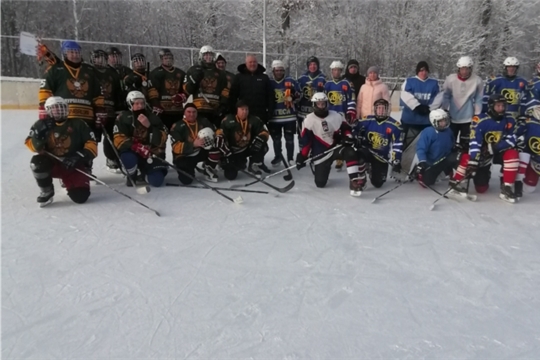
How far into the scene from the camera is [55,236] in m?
3.21

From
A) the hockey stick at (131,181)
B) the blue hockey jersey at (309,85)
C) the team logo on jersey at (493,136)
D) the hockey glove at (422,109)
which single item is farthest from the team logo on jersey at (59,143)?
the team logo on jersey at (493,136)

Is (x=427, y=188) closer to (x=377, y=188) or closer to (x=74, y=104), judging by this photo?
(x=377, y=188)

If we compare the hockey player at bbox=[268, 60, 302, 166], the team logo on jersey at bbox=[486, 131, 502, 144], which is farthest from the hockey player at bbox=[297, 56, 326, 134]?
the team logo on jersey at bbox=[486, 131, 502, 144]

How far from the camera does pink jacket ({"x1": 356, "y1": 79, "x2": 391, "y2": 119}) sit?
5176mm

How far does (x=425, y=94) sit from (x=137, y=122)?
3.40m

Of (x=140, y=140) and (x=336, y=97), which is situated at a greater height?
(x=336, y=97)

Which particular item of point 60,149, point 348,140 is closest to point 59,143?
point 60,149

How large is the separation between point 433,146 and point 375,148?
62 centimetres

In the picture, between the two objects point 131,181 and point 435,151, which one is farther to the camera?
point 435,151

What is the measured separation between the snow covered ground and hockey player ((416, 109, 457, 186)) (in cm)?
51

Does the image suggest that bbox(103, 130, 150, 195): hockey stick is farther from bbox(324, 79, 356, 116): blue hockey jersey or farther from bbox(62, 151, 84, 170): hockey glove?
bbox(324, 79, 356, 116): blue hockey jersey

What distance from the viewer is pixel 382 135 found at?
461 cm

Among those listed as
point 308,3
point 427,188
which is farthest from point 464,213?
point 308,3

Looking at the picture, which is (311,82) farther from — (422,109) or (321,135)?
(422,109)
